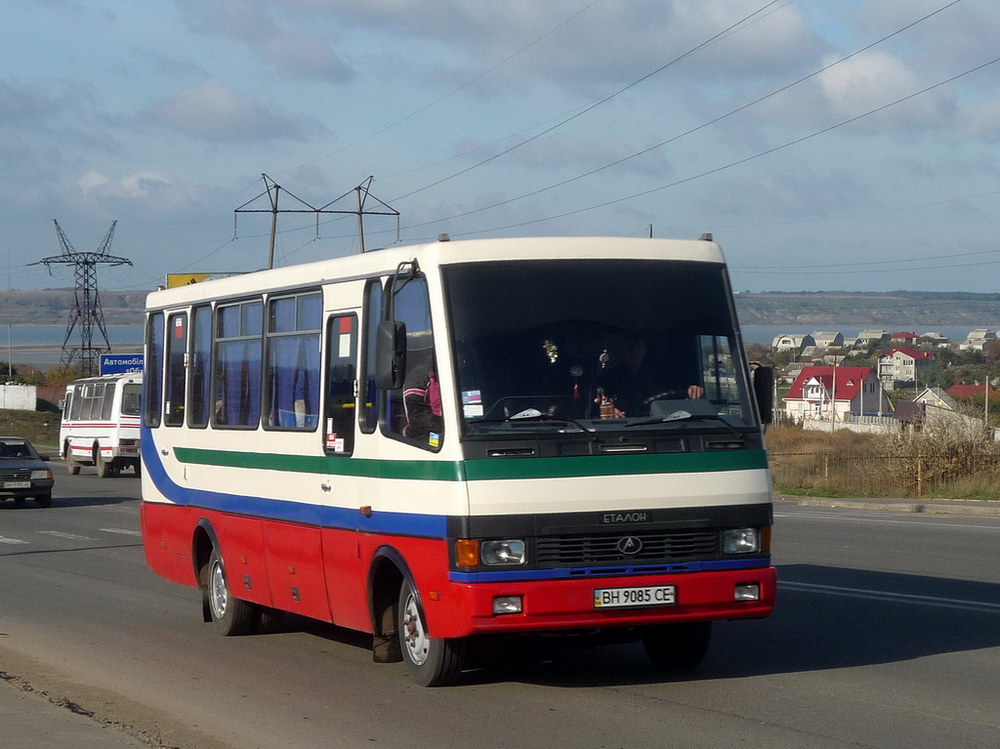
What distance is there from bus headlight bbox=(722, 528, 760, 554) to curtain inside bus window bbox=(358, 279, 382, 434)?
2275mm

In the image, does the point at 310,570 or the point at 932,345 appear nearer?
the point at 310,570

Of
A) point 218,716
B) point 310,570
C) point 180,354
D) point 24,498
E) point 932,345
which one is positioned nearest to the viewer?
point 218,716

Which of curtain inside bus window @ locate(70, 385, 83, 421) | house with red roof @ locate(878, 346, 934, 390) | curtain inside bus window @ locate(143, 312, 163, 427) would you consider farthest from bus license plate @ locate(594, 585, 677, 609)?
house with red roof @ locate(878, 346, 934, 390)

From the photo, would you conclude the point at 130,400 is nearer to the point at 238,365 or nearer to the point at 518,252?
the point at 238,365

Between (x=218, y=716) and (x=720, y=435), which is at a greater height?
(x=720, y=435)

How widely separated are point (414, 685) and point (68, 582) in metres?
8.49

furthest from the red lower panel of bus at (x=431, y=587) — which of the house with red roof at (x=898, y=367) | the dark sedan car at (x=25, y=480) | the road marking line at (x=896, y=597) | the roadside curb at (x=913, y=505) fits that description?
the house with red roof at (x=898, y=367)

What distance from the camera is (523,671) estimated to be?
9477mm

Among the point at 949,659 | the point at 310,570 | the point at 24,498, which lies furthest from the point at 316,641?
the point at 24,498

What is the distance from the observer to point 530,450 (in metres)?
8.27

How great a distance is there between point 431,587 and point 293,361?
263 centimetres

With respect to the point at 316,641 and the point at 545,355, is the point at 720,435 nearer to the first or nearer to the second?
the point at 545,355

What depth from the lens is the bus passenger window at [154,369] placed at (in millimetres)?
13281

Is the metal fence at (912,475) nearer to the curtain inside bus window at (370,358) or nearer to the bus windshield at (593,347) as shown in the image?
the bus windshield at (593,347)
